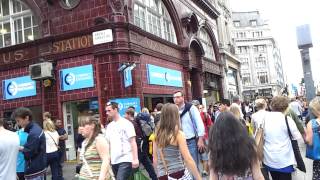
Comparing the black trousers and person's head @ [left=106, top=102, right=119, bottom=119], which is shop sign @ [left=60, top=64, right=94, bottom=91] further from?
the black trousers

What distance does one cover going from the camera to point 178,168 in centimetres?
511

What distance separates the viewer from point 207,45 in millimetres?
29688

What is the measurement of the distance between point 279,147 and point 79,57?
453 inches

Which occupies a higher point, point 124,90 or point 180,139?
point 124,90

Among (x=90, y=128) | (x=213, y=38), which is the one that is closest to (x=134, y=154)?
(x=90, y=128)

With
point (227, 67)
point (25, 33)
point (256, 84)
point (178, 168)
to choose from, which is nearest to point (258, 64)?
point (256, 84)

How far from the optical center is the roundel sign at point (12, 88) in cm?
1778

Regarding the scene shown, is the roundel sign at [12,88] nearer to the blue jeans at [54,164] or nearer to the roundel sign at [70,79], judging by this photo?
the roundel sign at [70,79]

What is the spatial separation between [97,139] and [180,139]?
3.20ft

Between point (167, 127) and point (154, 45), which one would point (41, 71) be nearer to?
point (154, 45)

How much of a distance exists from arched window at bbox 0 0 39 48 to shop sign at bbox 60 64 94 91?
259 cm

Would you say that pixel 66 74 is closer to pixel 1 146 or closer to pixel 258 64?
pixel 1 146

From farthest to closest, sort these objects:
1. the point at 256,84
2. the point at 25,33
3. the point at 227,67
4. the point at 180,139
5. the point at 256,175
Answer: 1. the point at 256,84
2. the point at 227,67
3. the point at 25,33
4. the point at 180,139
5. the point at 256,175

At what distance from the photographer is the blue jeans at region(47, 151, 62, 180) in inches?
385
